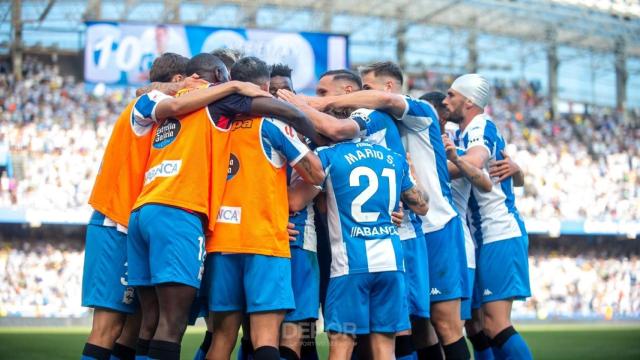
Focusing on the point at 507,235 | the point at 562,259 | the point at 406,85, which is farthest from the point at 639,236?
the point at 507,235

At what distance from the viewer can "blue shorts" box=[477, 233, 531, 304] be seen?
7.42 meters

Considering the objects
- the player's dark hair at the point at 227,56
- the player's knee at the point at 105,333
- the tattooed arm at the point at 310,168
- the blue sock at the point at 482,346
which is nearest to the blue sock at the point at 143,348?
the player's knee at the point at 105,333

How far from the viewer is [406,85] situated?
36.1 metres

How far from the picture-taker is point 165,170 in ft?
18.4

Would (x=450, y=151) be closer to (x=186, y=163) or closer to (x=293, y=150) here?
(x=293, y=150)

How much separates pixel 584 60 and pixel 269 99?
41.5 m

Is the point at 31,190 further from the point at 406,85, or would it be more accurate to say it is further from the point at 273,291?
the point at 273,291

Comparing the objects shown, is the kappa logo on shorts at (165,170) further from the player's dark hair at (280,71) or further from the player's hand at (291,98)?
the player's dark hair at (280,71)

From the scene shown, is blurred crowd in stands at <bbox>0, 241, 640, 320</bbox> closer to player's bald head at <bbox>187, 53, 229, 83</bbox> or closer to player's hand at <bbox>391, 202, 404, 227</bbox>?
player's bald head at <bbox>187, 53, 229, 83</bbox>

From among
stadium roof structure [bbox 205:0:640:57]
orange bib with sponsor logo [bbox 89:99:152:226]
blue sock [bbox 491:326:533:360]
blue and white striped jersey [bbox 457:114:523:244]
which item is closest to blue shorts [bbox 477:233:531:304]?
blue and white striped jersey [bbox 457:114:523:244]

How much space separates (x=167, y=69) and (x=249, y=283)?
187 centimetres

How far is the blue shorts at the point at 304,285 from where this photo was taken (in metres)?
5.91

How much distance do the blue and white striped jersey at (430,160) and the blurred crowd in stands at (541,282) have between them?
744 inches

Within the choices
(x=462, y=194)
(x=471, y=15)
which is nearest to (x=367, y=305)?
(x=462, y=194)
